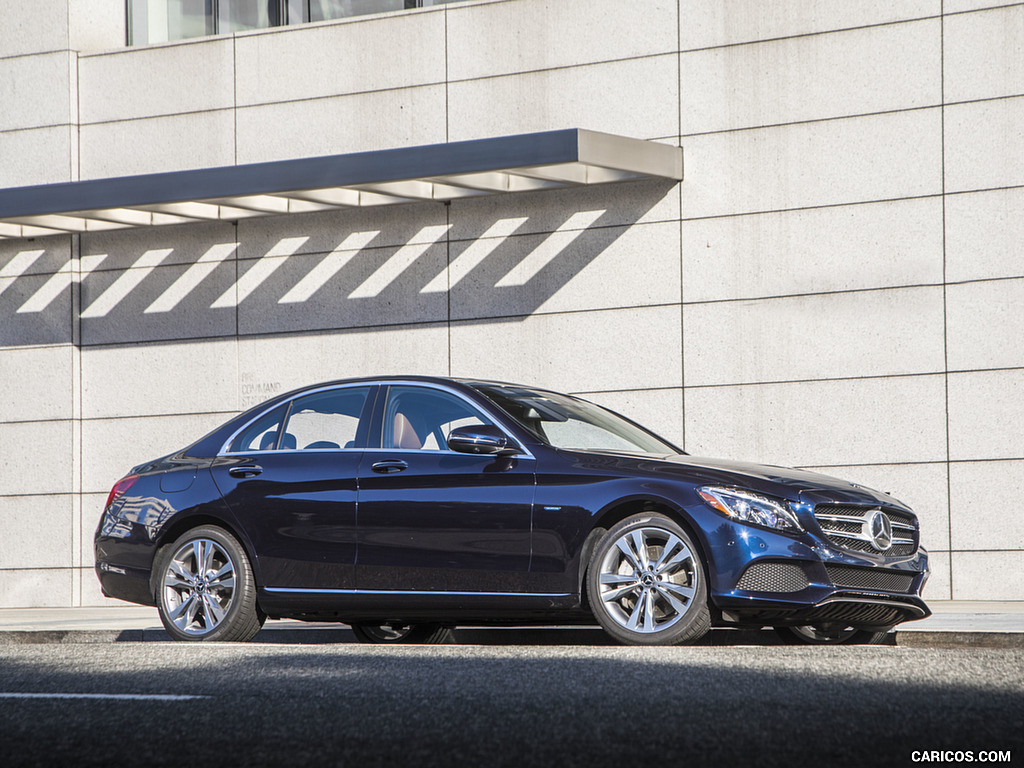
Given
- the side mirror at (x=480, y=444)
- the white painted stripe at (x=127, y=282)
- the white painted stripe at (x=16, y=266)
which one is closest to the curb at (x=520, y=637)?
the side mirror at (x=480, y=444)

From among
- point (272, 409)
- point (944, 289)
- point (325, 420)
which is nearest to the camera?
point (325, 420)

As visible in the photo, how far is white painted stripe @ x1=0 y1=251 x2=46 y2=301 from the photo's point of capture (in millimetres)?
16625

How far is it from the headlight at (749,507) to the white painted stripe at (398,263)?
764 centimetres

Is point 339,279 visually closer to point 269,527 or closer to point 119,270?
point 119,270

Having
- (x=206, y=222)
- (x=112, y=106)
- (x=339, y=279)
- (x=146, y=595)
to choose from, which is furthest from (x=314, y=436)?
(x=112, y=106)

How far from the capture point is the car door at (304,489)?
8961mm

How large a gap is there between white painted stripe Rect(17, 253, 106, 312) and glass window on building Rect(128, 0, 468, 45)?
8.69 ft

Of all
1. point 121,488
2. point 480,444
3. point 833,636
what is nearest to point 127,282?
point 121,488

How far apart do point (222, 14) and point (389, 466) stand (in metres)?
9.55

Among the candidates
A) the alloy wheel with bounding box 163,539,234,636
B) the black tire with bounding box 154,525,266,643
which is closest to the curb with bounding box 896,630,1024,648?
the black tire with bounding box 154,525,266,643

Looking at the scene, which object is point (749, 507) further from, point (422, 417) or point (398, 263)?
point (398, 263)

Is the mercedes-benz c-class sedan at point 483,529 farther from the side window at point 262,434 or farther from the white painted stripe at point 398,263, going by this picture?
the white painted stripe at point 398,263

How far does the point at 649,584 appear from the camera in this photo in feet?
26.2

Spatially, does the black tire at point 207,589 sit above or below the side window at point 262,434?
below
